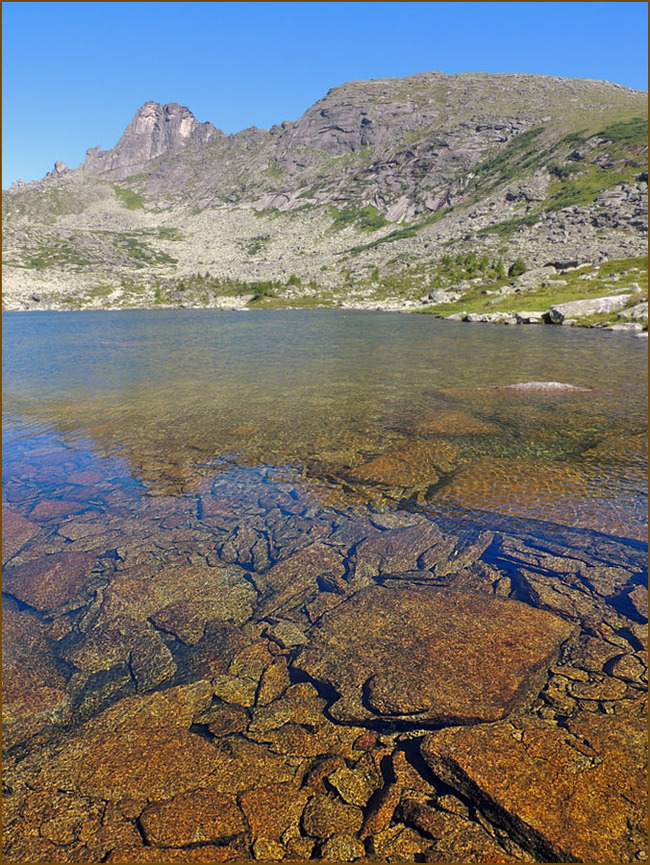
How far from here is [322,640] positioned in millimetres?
9555

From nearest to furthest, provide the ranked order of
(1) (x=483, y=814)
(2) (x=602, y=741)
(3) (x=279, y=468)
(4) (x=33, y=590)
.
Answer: (1) (x=483, y=814)
(2) (x=602, y=741)
(4) (x=33, y=590)
(3) (x=279, y=468)

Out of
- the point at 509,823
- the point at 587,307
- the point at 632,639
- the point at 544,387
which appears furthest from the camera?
the point at 587,307

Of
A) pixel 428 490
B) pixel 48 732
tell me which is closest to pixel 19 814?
pixel 48 732

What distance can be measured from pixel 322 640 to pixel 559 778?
4626mm

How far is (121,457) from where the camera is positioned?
68.3ft

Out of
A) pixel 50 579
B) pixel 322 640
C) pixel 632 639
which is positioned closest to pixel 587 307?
pixel 632 639

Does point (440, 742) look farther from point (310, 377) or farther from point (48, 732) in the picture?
point (310, 377)

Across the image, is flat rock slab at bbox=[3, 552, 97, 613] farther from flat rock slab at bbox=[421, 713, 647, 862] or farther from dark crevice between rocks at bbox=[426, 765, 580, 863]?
dark crevice between rocks at bbox=[426, 765, 580, 863]

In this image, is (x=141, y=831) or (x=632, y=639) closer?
(x=141, y=831)

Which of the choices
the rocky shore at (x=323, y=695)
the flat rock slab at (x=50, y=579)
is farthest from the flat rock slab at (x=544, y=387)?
the flat rock slab at (x=50, y=579)

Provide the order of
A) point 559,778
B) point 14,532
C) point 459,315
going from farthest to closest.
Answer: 1. point 459,315
2. point 14,532
3. point 559,778

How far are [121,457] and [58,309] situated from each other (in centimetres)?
20104

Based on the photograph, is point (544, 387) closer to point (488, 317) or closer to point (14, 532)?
point (14, 532)

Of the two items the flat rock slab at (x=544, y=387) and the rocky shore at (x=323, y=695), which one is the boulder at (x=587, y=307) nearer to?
the flat rock slab at (x=544, y=387)
